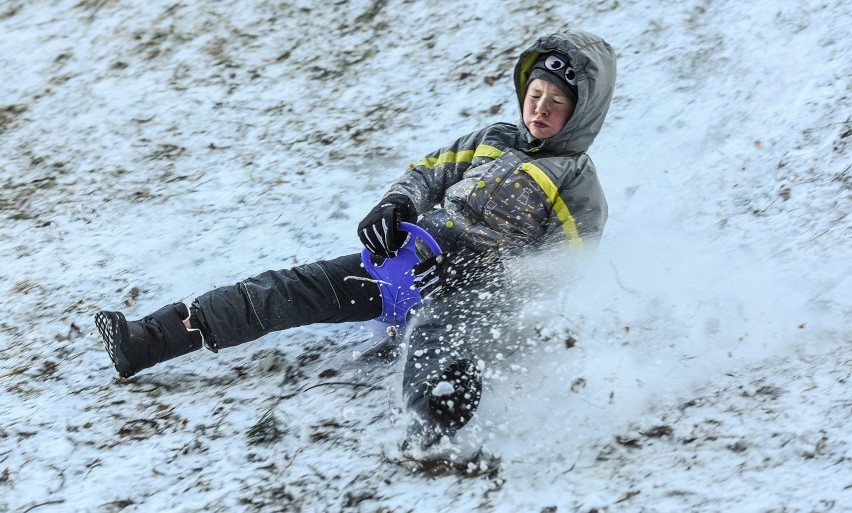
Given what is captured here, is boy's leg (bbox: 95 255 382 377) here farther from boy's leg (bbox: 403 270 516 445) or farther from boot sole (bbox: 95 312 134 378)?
boy's leg (bbox: 403 270 516 445)

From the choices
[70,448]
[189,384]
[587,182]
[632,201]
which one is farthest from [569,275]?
[70,448]

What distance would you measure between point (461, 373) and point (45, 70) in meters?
5.19

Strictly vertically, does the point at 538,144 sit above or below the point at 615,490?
above

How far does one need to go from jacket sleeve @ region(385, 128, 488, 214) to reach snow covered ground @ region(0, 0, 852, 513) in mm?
726

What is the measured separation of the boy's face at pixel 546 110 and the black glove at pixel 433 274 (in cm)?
74

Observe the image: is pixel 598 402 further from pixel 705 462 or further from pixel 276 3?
pixel 276 3

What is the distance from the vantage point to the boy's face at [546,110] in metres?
3.60

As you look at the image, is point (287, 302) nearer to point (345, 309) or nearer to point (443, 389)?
point (345, 309)

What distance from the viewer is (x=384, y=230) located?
3479mm

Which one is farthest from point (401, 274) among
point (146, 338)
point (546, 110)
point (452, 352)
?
point (146, 338)

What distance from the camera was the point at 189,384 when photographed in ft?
12.1

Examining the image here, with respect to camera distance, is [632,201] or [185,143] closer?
[632,201]

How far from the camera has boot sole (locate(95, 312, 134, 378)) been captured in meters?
3.49

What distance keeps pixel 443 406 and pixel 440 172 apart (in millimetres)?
1356
